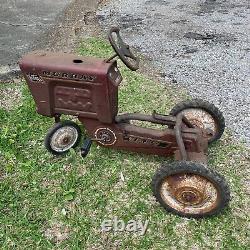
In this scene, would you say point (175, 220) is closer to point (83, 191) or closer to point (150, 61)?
point (83, 191)

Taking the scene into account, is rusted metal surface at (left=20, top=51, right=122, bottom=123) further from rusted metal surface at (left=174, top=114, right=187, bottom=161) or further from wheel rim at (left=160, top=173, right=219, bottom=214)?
wheel rim at (left=160, top=173, right=219, bottom=214)

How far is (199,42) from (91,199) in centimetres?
407

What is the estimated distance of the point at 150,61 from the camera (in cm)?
601

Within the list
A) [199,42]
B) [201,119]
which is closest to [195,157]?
[201,119]

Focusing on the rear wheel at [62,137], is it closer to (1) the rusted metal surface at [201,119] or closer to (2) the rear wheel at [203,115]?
(2) the rear wheel at [203,115]

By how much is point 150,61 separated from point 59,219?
3385 mm

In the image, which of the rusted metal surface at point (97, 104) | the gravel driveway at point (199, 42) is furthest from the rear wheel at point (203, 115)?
the gravel driveway at point (199, 42)

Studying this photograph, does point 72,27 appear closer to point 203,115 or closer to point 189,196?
point 203,115

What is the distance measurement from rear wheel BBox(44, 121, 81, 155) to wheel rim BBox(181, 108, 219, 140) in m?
1.07

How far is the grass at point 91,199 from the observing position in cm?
310

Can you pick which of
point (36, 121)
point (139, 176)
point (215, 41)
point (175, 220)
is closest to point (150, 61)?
point (215, 41)

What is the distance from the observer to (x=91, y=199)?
346cm

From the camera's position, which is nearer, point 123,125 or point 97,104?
point 97,104

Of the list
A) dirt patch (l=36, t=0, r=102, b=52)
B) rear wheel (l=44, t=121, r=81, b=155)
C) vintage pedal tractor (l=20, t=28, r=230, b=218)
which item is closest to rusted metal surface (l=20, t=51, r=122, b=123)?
vintage pedal tractor (l=20, t=28, r=230, b=218)
